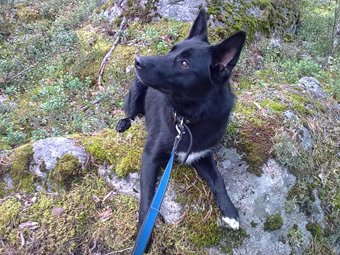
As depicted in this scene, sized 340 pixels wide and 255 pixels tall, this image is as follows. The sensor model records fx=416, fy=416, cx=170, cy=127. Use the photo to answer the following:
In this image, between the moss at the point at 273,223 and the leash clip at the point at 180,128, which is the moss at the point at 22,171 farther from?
the moss at the point at 273,223

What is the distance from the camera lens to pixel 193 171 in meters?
3.24

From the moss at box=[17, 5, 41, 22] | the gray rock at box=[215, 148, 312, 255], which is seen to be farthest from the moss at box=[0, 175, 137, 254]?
the moss at box=[17, 5, 41, 22]

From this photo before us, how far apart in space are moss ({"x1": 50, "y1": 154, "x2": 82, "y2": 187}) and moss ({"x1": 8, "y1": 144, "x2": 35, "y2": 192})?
20 centimetres

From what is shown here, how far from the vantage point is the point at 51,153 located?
3.37 meters

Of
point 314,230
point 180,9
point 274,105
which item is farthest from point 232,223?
point 180,9

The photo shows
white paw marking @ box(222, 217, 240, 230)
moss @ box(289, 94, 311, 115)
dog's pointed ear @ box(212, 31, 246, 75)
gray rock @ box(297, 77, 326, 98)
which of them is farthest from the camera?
gray rock @ box(297, 77, 326, 98)

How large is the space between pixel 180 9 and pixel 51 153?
342 cm

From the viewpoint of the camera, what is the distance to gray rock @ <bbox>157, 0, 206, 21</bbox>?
595 centimetres

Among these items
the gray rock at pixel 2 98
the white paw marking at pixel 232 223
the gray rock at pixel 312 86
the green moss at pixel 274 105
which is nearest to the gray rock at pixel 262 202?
the white paw marking at pixel 232 223

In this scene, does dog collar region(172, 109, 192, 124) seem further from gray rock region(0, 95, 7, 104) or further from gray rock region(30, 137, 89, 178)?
gray rock region(0, 95, 7, 104)

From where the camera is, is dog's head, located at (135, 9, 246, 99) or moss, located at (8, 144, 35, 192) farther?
moss, located at (8, 144, 35, 192)

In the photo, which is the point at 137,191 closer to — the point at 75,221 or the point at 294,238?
the point at 75,221

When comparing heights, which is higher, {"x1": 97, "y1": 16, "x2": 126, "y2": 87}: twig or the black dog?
the black dog

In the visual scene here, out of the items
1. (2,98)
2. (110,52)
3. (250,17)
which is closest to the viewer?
(2,98)
